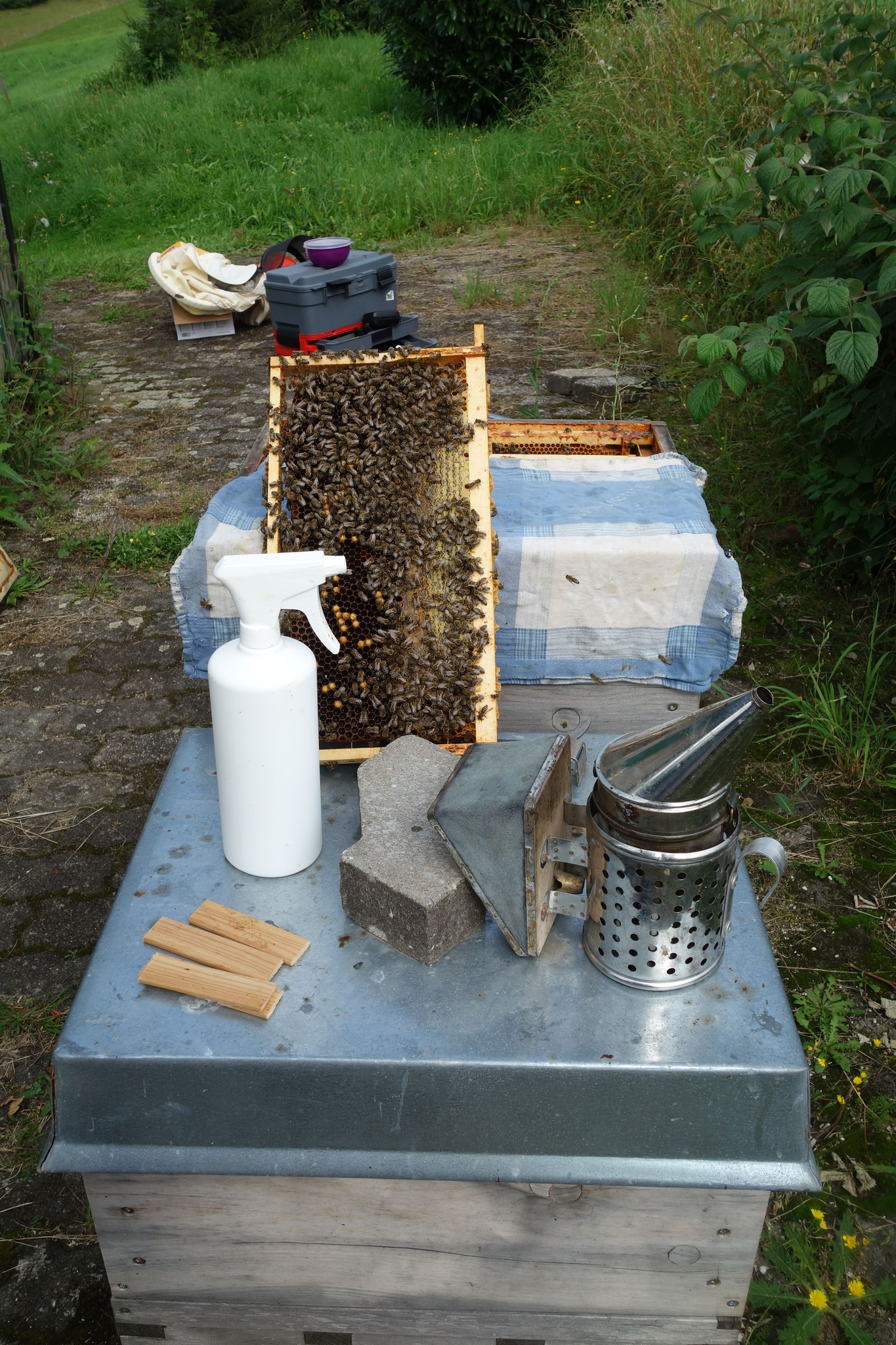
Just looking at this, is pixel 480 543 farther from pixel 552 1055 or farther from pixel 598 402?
pixel 598 402

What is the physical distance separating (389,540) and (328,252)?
320cm

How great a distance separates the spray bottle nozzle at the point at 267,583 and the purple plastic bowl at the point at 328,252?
12.5 ft

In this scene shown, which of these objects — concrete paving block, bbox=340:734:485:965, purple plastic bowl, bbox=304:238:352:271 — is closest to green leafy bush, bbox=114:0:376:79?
purple plastic bowl, bbox=304:238:352:271

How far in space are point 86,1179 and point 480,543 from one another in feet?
5.17

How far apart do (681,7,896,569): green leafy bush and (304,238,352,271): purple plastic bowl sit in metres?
1.91

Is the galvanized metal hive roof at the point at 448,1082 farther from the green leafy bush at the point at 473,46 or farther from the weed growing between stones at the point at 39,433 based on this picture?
the green leafy bush at the point at 473,46

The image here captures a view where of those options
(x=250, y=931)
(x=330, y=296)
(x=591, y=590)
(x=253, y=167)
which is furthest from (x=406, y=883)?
(x=253, y=167)

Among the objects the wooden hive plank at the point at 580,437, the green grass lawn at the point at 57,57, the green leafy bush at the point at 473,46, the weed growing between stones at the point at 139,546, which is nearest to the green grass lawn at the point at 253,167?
the green leafy bush at the point at 473,46

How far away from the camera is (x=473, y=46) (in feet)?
39.9

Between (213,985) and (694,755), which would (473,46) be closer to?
(694,755)

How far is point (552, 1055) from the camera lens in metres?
1.56

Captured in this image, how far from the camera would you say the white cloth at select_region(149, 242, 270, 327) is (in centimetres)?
785

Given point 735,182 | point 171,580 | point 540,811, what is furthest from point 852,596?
point 540,811

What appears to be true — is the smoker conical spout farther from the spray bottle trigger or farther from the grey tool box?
the grey tool box
